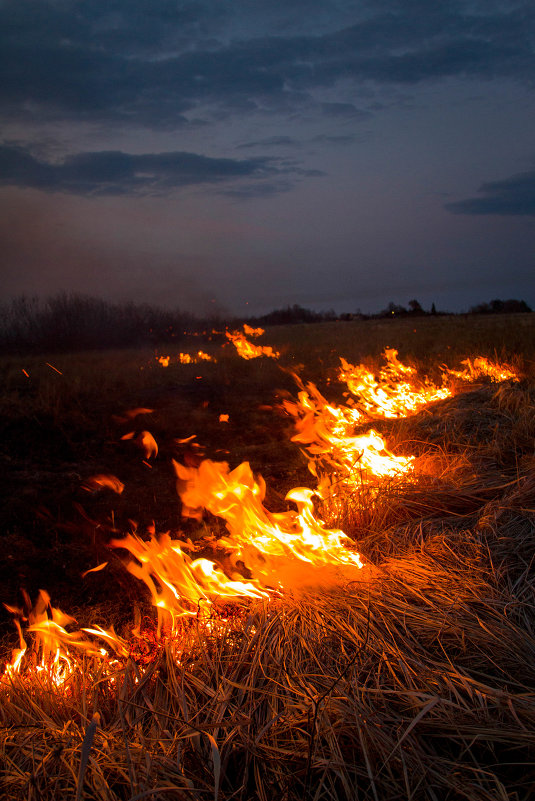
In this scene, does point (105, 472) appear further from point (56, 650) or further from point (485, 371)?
point (485, 371)

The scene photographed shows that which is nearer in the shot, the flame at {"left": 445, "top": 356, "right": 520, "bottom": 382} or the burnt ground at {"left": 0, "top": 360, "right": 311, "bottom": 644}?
the burnt ground at {"left": 0, "top": 360, "right": 311, "bottom": 644}

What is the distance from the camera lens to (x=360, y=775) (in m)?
1.30

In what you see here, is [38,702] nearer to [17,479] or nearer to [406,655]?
[406,655]

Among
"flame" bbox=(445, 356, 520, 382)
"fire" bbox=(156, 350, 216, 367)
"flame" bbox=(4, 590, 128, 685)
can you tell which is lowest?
"flame" bbox=(4, 590, 128, 685)

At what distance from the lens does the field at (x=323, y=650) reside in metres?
1.34

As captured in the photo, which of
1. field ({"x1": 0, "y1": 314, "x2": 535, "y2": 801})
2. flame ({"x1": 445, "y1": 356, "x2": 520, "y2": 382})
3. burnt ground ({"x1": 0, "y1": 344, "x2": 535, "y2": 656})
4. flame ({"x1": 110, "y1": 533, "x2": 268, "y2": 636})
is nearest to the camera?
field ({"x1": 0, "y1": 314, "x2": 535, "y2": 801})

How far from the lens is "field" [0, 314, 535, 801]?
52.9 inches

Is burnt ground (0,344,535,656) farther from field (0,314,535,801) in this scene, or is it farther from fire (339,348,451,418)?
fire (339,348,451,418)

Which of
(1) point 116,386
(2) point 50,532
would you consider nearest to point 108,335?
(1) point 116,386

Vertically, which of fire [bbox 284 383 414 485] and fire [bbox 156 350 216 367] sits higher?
fire [bbox 156 350 216 367]

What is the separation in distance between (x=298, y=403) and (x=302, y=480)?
4.45 m

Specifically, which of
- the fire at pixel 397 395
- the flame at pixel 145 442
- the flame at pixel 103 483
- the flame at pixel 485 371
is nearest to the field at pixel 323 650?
the flame at pixel 103 483

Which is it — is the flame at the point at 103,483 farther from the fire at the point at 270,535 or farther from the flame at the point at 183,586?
the flame at the point at 183,586

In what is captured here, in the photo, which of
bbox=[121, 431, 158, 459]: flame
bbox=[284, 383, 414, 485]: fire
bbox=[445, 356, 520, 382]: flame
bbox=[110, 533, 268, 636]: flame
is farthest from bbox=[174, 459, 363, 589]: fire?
bbox=[445, 356, 520, 382]: flame
